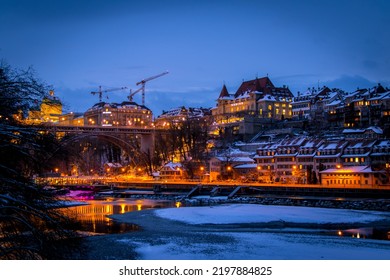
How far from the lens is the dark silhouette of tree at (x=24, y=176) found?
19.0ft

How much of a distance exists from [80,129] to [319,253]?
125 feet

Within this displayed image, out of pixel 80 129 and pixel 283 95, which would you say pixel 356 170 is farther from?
pixel 283 95

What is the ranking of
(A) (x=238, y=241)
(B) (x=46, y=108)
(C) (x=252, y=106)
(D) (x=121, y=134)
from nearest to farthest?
1. (B) (x=46, y=108)
2. (A) (x=238, y=241)
3. (D) (x=121, y=134)
4. (C) (x=252, y=106)

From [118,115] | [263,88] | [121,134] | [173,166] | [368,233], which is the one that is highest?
[263,88]

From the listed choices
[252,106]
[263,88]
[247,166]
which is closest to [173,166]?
[247,166]

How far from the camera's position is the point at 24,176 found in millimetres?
6500

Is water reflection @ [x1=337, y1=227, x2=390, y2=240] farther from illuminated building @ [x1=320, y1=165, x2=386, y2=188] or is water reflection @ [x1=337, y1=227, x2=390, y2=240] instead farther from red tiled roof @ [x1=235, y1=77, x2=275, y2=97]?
red tiled roof @ [x1=235, y1=77, x2=275, y2=97]

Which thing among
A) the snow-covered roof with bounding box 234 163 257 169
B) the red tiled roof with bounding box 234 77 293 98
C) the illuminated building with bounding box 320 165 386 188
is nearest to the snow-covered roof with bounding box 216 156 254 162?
the snow-covered roof with bounding box 234 163 257 169

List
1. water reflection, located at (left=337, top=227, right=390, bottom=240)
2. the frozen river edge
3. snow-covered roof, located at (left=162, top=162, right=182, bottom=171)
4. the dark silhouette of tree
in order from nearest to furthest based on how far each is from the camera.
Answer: the dark silhouette of tree < the frozen river edge < water reflection, located at (left=337, top=227, right=390, bottom=240) < snow-covered roof, located at (left=162, top=162, right=182, bottom=171)

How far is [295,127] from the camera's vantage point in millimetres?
51500

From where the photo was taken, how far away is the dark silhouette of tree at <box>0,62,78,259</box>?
580 cm

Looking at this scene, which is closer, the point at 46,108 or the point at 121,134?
the point at 46,108

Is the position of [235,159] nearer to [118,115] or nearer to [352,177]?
[352,177]

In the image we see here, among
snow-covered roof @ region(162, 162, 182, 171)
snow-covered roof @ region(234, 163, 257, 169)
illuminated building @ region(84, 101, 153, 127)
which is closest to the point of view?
snow-covered roof @ region(234, 163, 257, 169)
